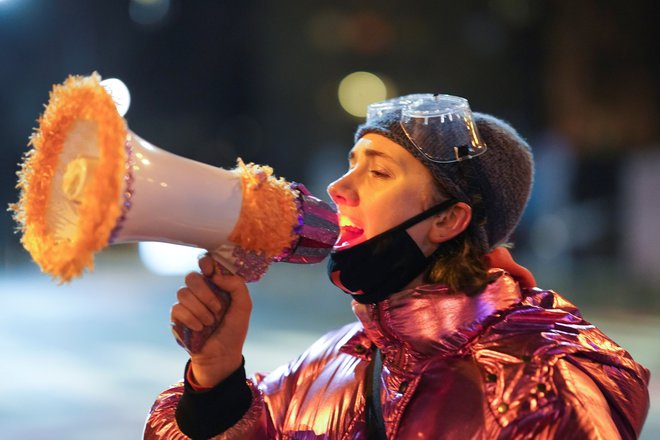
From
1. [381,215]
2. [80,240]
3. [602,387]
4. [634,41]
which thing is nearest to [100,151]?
[80,240]

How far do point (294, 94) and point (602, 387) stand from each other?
41.4 ft

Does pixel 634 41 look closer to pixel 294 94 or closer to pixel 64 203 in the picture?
pixel 294 94

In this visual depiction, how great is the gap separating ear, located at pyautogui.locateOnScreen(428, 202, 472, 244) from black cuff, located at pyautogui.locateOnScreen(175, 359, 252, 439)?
54 centimetres

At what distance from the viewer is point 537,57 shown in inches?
513

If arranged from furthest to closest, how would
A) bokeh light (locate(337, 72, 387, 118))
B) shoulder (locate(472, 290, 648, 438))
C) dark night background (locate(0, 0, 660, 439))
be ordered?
1. bokeh light (locate(337, 72, 387, 118))
2. dark night background (locate(0, 0, 660, 439))
3. shoulder (locate(472, 290, 648, 438))

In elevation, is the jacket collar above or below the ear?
below

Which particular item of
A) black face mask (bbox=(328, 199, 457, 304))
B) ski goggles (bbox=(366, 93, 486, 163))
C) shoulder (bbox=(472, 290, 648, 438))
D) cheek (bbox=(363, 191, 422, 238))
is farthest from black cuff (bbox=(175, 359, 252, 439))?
ski goggles (bbox=(366, 93, 486, 163))

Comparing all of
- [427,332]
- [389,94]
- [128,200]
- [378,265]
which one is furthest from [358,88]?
[128,200]

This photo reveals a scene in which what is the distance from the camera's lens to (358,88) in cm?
1345

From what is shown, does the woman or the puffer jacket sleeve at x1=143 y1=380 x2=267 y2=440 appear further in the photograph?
the puffer jacket sleeve at x1=143 y1=380 x2=267 y2=440

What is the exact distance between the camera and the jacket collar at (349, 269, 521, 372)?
5.70 ft

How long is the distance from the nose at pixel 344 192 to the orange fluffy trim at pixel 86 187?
60 centimetres

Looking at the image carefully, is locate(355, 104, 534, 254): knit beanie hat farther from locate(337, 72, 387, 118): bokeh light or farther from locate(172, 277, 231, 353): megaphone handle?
locate(337, 72, 387, 118): bokeh light

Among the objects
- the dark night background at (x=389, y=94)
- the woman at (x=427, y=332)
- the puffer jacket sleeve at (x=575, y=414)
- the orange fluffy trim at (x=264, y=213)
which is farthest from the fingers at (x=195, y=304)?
the dark night background at (x=389, y=94)
